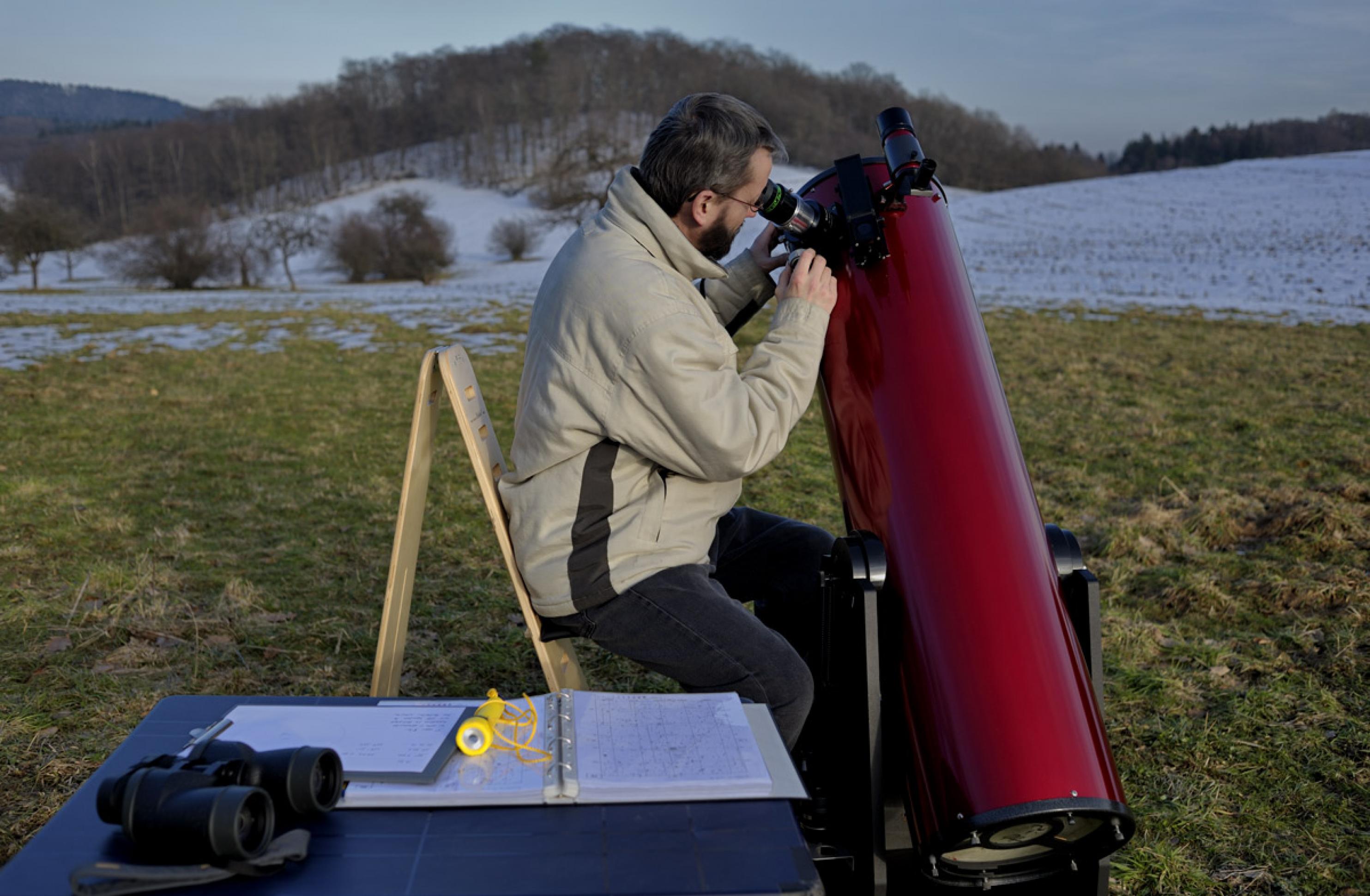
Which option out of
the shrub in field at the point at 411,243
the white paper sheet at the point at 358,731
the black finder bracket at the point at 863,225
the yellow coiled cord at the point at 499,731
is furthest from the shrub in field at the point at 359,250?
the yellow coiled cord at the point at 499,731

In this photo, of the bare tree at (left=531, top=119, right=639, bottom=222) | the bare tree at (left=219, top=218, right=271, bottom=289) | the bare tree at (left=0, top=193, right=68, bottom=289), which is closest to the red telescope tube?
the bare tree at (left=531, top=119, right=639, bottom=222)

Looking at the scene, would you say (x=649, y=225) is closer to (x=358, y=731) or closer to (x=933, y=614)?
(x=933, y=614)

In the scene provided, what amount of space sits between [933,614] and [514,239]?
4974 cm

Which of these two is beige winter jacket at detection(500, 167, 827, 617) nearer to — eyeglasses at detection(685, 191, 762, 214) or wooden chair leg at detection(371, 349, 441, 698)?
eyeglasses at detection(685, 191, 762, 214)

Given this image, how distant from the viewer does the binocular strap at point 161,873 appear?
1.45 m

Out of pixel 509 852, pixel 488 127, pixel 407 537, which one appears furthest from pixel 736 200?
pixel 488 127

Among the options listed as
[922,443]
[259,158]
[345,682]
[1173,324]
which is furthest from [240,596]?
[259,158]

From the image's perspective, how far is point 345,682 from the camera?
412 cm

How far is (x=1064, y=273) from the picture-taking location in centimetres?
2728

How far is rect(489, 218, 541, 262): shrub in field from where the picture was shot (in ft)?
164

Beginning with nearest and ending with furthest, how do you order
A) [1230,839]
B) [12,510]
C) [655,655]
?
1. [655,655]
2. [1230,839]
3. [12,510]

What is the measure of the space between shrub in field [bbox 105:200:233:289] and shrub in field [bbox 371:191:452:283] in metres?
6.93

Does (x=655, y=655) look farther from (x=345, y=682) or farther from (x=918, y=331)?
(x=345, y=682)

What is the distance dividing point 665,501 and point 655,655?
16.3 inches
